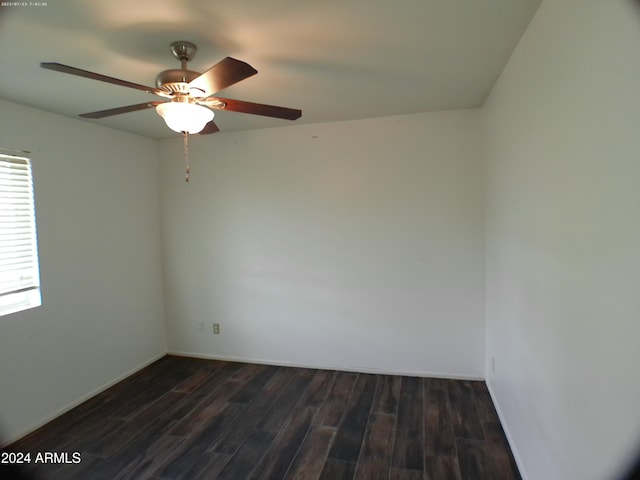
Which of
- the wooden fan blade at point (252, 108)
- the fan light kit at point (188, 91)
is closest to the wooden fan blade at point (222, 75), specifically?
the fan light kit at point (188, 91)

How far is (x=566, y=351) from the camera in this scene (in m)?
1.32

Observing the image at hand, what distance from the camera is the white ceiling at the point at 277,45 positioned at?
4.75 feet

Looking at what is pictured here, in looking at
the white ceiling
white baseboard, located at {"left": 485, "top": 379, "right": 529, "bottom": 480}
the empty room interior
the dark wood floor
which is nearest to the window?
the empty room interior

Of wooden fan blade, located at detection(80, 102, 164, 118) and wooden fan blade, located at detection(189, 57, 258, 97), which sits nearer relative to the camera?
wooden fan blade, located at detection(189, 57, 258, 97)

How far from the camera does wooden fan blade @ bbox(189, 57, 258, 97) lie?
4.43 ft

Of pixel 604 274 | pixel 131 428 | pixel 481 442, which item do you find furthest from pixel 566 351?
pixel 131 428

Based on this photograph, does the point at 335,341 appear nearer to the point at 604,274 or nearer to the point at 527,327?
the point at 527,327

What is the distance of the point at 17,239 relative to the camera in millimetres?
2494

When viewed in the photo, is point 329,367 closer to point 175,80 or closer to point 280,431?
point 280,431

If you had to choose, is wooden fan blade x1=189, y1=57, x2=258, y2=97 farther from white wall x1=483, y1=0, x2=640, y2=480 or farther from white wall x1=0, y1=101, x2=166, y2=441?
white wall x1=0, y1=101, x2=166, y2=441

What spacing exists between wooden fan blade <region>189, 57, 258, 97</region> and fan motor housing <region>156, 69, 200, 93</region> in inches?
2.9

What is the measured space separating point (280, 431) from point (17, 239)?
2379mm

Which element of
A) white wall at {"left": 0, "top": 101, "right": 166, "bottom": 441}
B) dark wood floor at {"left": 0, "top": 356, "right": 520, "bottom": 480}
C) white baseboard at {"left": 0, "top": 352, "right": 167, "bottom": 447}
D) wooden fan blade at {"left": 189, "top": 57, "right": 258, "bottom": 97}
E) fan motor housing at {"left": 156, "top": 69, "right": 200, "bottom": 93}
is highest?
fan motor housing at {"left": 156, "top": 69, "right": 200, "bottom": 93}

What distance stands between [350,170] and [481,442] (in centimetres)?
238
